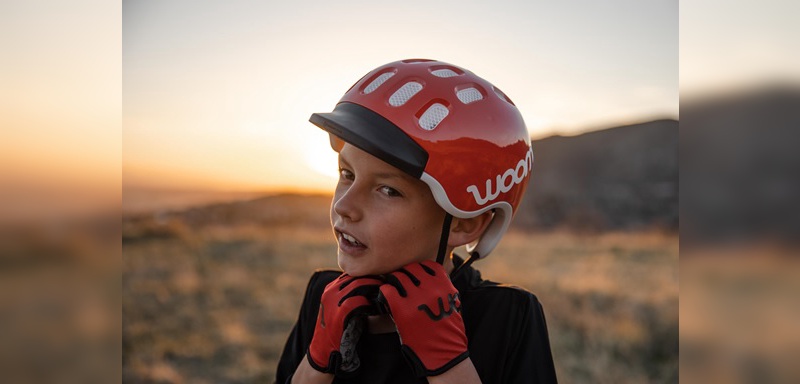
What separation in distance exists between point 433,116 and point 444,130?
0.22 feet

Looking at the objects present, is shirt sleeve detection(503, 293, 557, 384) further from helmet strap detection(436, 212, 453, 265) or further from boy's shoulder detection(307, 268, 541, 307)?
helmet strap detection(436, 212, 453, 265)

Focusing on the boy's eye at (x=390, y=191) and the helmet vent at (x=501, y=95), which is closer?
the boy's eye at (x=390, y=191)

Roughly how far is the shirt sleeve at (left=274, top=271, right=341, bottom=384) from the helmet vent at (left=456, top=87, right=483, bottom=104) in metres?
0.89

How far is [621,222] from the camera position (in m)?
46.9

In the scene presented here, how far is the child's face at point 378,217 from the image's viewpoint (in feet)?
7.48

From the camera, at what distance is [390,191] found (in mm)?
2322

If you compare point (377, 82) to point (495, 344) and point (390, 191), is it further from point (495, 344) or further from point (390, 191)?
point (495, 344)

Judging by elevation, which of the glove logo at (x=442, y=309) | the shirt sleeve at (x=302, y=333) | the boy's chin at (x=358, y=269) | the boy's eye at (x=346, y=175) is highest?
the boy's eye at (x=346, y=175)

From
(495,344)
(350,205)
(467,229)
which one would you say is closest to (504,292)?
(495,344)

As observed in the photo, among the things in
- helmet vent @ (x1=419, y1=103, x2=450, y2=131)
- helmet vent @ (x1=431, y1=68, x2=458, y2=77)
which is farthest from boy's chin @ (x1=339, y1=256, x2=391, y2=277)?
helmet vent @ (x1=431, y1=68, x2=458, y2=77)

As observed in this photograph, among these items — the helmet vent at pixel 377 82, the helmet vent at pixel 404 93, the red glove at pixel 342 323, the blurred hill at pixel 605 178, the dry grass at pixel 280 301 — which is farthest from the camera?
the blurred hill at pixel 605 178

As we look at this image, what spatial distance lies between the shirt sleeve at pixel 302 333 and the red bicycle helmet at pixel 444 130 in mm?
663

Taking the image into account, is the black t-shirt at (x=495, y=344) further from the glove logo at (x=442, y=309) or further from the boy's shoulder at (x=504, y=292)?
the glove logo at (x=442, y=309)

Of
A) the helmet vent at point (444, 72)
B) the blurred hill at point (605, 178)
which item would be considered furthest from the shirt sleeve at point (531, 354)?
the blurred hill at point (605, 178)
